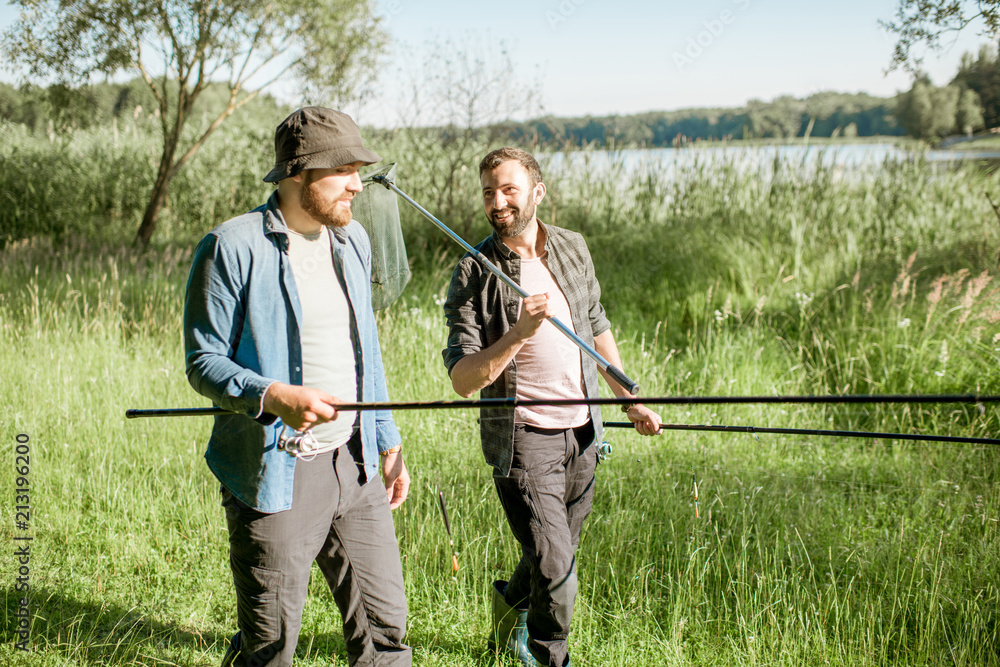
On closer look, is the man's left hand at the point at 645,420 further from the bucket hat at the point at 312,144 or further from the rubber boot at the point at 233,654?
the rubber boot at the point at 233,654

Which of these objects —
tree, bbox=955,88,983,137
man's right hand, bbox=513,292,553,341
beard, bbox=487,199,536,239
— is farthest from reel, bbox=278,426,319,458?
tree, bbox=955,88,983,137

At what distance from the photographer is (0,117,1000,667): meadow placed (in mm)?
2992

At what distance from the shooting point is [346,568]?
226cm

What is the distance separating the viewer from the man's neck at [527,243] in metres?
2.72

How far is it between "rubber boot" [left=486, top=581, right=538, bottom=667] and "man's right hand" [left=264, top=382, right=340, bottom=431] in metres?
1.38

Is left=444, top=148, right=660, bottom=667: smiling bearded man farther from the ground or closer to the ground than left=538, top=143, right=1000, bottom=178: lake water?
closer to the ground

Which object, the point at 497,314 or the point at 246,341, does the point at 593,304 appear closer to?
the point at 497,314

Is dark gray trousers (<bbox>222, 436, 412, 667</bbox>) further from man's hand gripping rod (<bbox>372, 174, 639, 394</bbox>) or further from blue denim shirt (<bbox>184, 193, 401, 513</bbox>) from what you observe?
man's hand gripping rod (<bbox>372, 174, 639, 394</bbox>)

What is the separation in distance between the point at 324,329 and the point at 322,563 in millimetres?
770

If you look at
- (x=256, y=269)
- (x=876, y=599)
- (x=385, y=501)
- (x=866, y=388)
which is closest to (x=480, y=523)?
(x=385, y=501)

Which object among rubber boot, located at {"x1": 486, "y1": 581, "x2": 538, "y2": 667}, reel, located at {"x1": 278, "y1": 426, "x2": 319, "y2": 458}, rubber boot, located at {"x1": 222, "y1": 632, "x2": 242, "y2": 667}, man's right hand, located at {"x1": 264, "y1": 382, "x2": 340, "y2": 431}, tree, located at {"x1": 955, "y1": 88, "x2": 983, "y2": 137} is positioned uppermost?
tree, located at {"x1": 955, "y1": 88, "x2": 983, "y2": 137}

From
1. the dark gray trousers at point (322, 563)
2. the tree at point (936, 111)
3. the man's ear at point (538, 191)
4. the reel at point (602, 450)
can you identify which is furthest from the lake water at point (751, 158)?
the dark gray trousers at point (322, 563)

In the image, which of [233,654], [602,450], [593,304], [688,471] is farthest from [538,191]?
[688,471]

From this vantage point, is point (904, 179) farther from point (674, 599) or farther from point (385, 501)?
point (385, 501)
